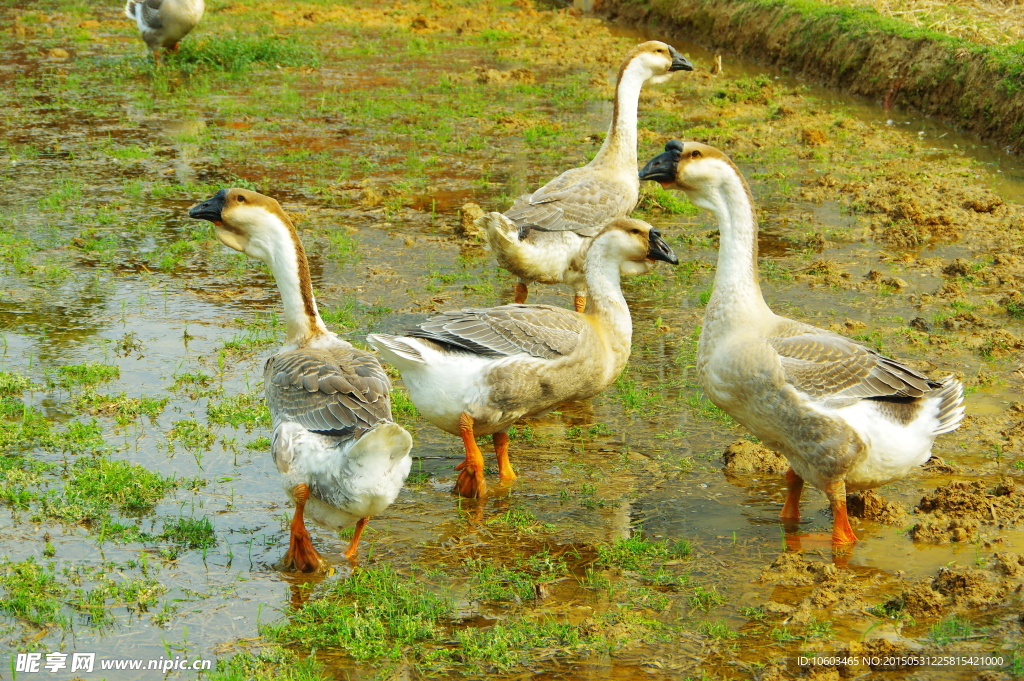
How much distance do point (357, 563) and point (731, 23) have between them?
17.3 m

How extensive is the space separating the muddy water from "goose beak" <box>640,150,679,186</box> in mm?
1792

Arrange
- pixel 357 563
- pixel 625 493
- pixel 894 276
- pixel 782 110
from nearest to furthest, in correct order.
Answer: pixel 357 563
pixel 625 493
pixel 894 276
pixel 782 110

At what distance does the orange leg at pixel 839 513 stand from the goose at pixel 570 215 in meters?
2.94

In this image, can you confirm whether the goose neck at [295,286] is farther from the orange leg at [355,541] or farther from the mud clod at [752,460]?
the mud clod at [752,460]

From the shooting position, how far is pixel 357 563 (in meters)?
5.36

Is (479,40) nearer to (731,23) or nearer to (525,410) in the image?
(731,23)

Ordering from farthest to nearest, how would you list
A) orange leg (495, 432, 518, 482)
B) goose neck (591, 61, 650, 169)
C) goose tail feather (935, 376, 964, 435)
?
1. goose neck (591, 61, 650, 169)
2. orange leg (495, 432, 518, 482)
3. goose tail feather (935, 376, 964, 435)

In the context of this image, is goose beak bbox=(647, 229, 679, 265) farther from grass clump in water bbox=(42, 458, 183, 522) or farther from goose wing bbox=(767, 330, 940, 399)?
grass clump in water bbox=(42, 458, 183, 522)

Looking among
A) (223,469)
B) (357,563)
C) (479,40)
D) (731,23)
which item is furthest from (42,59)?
(357,563)

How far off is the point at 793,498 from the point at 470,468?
6.14 ft

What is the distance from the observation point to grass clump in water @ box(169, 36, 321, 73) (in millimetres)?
18250

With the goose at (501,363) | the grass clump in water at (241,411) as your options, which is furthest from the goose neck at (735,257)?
the grass clump in water at (241,411)

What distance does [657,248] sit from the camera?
22.2 feet

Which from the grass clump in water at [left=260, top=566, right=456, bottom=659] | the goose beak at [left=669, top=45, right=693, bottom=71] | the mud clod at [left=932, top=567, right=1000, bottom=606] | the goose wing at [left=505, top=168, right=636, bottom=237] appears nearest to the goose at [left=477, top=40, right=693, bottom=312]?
the goose wing at [left=505, top=168, right=636, bottom=237]
